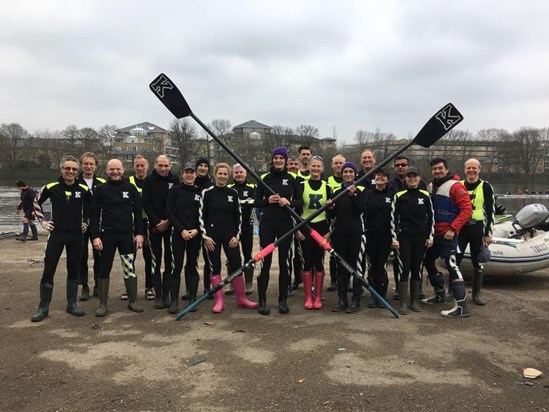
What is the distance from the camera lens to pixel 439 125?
18.5ft

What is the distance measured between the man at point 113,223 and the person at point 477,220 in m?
4.45

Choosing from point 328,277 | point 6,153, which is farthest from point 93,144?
point 328,277

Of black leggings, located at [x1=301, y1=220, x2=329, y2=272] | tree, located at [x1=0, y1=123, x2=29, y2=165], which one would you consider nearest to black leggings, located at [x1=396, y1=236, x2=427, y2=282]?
black leggings, located at [x1=301, y1=220, x2=329, y2=272]

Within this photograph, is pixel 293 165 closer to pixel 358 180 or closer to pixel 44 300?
pixel 358 180

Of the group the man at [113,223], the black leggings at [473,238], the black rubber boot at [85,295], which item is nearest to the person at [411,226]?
the black leggings at [473,238]

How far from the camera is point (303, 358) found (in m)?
3.94

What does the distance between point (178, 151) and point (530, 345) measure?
75243 millimetres

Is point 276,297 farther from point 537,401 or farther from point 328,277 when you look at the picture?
point 537,401

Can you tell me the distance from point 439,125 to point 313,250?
2.37 m

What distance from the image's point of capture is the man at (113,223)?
205 inches

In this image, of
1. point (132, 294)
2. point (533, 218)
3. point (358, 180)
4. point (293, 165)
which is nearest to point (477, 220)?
point (358, 180)

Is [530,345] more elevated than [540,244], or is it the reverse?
[540,244]

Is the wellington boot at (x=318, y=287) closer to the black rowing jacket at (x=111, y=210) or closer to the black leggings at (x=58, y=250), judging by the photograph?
the black rowing jacket at (x=111, y=210)

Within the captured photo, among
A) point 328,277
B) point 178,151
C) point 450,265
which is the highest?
point 178,151
